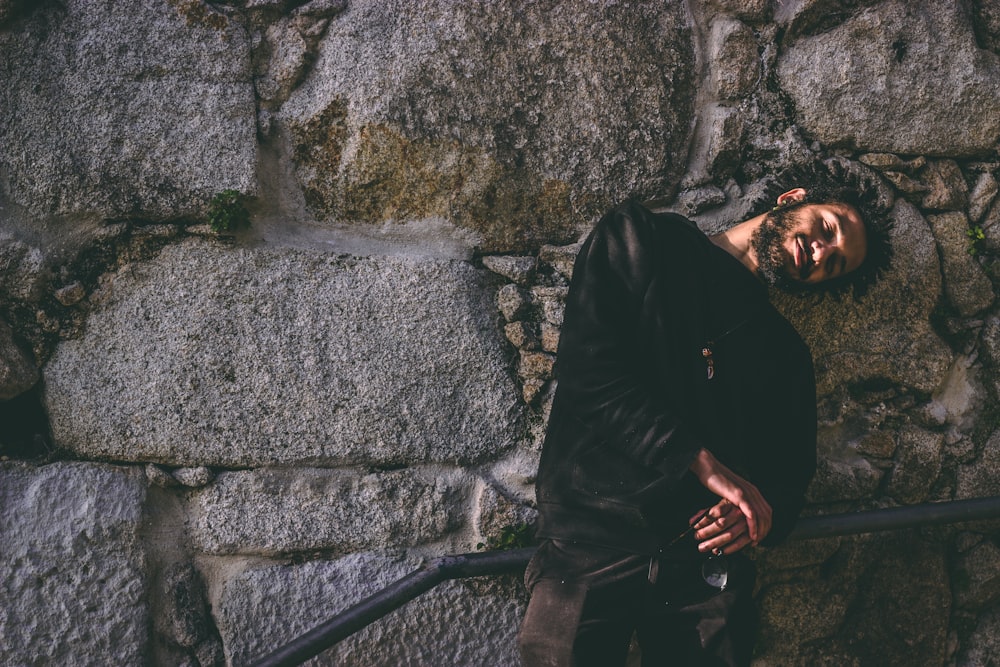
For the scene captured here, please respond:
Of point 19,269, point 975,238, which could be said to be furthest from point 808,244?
point 19,269

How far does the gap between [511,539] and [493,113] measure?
3.34 ft

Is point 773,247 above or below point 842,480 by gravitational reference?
above

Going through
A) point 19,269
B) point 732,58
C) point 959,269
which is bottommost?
point 959,269

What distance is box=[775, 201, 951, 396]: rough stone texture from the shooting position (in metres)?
2.11

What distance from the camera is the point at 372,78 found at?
1.91 metres

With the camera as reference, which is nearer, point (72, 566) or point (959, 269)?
point (72, 566)

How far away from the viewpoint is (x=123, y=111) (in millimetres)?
1808

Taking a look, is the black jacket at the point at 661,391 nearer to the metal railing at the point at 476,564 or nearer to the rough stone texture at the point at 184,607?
the metal railing at the point at 476,564

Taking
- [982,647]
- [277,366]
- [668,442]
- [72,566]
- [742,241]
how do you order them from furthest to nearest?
[982,647] < [742,241] < [277,366] < [72,566] < [668,442]

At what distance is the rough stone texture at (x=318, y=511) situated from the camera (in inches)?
72.3

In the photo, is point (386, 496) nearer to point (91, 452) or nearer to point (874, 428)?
point (91, 452)

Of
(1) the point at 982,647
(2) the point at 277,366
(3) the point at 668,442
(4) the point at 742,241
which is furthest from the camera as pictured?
(1) the point at 982,647

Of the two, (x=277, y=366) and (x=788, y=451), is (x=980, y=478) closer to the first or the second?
(x=788, y=451)

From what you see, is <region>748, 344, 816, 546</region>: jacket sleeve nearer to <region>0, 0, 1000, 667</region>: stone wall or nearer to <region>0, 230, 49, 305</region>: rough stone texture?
<region>0, 0, 1000, 667</region>: stone wall
